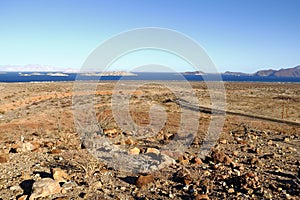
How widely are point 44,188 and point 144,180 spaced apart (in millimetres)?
1854

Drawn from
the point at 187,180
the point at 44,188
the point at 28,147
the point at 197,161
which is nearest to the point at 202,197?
the point at 187,180

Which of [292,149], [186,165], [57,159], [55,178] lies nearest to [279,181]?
[186,165]

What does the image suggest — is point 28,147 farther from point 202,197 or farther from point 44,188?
point 202,197

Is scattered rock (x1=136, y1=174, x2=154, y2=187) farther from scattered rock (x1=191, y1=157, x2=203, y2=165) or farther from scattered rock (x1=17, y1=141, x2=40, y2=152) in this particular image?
scattered rock (x1=17, y1=141, x2=40, y2=152)

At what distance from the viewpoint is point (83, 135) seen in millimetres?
10367

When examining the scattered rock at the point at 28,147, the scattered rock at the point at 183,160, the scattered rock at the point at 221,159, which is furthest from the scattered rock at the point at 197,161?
the scattered rock at the point at 28,147

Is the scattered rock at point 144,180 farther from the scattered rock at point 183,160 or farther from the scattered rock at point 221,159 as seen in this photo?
the scattered rock at point 221,159

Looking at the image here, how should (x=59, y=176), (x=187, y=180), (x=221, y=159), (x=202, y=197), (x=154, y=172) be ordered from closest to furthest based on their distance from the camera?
1. (x=202, y=197)
2. (x=187, y=180)
3. (x=59, y=176)
4. (x=154, y=172)
5. (x=221, y=159)

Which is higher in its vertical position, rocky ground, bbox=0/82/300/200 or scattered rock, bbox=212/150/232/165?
scattered rock, bbox=212/150/232/165

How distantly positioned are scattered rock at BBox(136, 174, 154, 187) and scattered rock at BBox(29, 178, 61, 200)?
4.88ft

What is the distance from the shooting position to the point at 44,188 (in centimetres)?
538

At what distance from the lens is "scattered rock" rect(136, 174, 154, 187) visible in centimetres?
590

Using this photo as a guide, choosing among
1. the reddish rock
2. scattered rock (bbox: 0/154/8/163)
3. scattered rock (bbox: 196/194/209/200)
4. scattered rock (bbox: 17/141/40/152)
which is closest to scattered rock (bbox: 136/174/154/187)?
the reddish rock

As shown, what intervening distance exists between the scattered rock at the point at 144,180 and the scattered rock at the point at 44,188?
1.49 m
